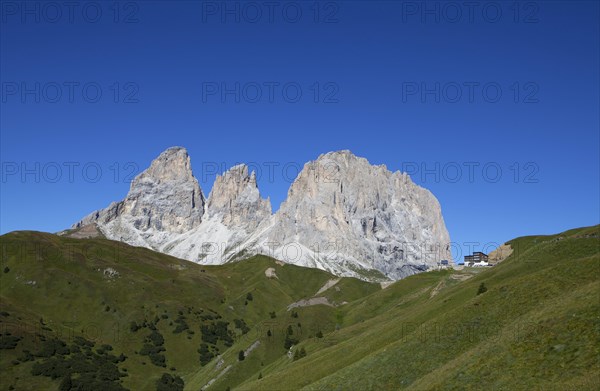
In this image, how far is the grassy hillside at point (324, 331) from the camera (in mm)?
40875

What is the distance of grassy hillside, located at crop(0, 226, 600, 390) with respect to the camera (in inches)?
1609

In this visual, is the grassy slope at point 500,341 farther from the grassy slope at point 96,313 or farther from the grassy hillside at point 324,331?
the grassy slope at point 96,313

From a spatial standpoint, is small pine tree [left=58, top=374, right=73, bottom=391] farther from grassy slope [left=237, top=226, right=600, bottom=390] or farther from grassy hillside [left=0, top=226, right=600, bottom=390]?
grassy slope [left=237, top=226, right=600, bottom=390]

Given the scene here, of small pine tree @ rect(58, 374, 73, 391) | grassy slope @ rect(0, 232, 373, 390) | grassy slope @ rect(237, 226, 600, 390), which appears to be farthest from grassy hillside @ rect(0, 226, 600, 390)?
grassy slope @ rect(0, 232, 373, 390)

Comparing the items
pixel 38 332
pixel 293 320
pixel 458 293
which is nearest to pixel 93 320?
pixel 38 332

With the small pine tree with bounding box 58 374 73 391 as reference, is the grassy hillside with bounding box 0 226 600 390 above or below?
above

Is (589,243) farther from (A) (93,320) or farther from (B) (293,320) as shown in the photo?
(A) (93,320)

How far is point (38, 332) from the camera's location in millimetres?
138875

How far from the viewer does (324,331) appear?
138625 mm

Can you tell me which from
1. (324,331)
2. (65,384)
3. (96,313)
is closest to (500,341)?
(324,331)

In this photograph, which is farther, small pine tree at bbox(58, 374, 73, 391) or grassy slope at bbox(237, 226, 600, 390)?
small pine tree at bbox(58, 374, 73, 391)

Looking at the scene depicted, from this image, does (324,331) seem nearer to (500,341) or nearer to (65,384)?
(65,384)

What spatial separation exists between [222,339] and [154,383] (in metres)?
38.9

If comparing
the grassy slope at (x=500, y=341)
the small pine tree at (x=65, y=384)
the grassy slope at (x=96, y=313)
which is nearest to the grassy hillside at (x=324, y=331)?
the grassy slope at (x=500, y=341)
